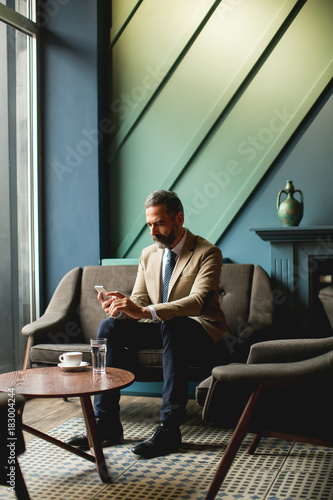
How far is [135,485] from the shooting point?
2.06 m

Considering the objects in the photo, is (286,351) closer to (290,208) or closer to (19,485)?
(19,485)

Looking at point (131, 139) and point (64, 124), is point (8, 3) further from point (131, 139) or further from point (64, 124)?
point (131, 139)

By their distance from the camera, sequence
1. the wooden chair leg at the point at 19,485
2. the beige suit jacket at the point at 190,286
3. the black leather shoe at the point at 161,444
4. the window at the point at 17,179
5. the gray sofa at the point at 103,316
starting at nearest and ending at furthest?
the wooden chair leg at the point at 19,485 < the black leather shoe at the point at 161,444 < the beige suit jacket at the point at 190,286 < the gray sofa at the point at 103,316 < the window at the point at 17,179

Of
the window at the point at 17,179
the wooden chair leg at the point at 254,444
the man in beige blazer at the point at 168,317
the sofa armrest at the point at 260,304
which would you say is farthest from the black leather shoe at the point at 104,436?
the window at the point at 17,179

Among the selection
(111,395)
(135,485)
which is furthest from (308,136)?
(135,485)

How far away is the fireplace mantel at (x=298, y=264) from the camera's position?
3.34m

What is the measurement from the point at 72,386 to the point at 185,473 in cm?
62

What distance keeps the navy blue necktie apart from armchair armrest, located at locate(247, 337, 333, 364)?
102 centimetres

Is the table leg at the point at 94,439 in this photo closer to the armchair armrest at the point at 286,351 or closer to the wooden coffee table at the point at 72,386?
the wooden coffee table at the point at 72,386

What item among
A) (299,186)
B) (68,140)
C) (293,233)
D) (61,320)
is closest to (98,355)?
(61,320)

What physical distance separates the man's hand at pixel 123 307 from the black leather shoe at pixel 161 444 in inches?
20.4

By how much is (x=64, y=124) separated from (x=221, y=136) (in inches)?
45.9

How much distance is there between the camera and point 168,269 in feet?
9.80

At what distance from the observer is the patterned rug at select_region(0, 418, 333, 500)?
1986mm
